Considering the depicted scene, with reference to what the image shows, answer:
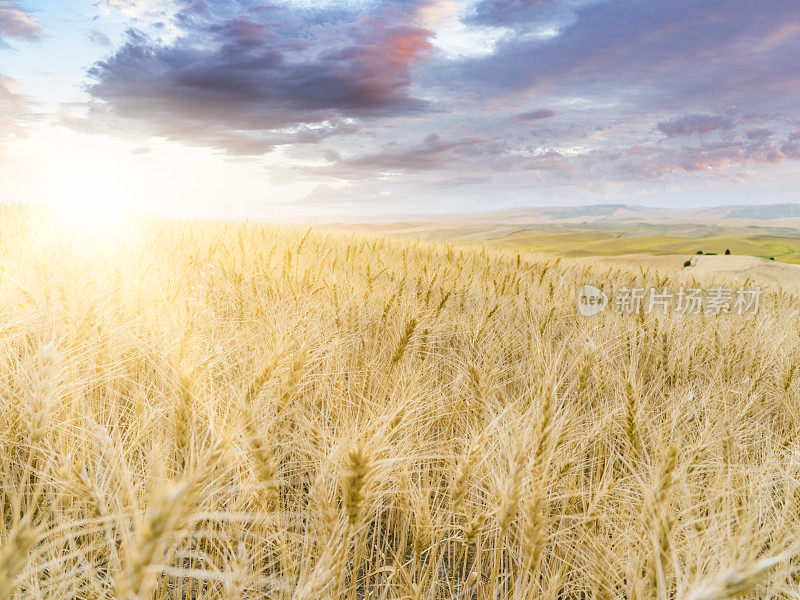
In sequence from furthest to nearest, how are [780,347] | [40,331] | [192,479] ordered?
[780,347], [40,331], [192,479]

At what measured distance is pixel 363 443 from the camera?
1134mm

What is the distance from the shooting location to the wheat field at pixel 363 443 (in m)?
1.04

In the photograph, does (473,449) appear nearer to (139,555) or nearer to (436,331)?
(139,555)

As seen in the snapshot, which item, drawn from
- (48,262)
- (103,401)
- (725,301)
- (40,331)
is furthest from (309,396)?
(725,301)

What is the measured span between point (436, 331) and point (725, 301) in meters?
3.35

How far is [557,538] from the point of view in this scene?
1.46 metres

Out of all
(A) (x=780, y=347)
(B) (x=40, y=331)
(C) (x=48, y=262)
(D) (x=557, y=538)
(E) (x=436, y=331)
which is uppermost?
(C) (x=48, y=262)
